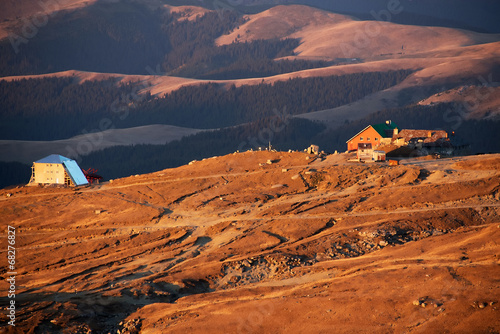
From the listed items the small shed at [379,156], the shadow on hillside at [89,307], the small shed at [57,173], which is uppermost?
the small shed at [57,173]

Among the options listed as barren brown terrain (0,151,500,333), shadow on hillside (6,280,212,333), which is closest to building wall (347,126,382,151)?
barren brown terrain (0,151,500,333)

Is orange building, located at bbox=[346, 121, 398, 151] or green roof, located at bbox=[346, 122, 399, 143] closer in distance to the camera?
orange building, located at bbox=[346, 121, 398, 151]

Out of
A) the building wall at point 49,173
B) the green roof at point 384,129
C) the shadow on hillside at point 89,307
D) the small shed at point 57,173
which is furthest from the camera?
the green roof at point 384,129

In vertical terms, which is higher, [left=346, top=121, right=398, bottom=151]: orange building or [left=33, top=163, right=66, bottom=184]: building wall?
[left=33, top=163, right=66, bottom=184]: building wall

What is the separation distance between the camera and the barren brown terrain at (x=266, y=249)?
141 feet

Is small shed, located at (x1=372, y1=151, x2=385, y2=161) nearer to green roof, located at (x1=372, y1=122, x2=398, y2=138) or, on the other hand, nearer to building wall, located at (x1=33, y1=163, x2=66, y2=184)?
green roof, located at (x1=372, y1=122, x2=398, y2=138)

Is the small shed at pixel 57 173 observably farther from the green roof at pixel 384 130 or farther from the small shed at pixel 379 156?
the green roof at pixel 384 130

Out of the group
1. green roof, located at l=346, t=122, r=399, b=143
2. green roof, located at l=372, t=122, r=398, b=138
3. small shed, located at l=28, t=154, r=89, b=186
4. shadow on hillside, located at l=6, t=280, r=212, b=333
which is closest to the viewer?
shadow on hillside, located at l=6, t=280, r=212, b=333

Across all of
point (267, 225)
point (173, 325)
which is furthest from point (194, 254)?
point (173, 325)

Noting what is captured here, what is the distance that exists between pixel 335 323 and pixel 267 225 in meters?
21.7

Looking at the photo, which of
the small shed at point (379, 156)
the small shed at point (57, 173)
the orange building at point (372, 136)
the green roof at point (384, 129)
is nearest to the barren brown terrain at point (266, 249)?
the small shed at point (57, 173)

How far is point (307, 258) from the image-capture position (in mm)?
55531

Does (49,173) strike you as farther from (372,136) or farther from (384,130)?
(384,130)

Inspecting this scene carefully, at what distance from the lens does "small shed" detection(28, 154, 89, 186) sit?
264 feet
